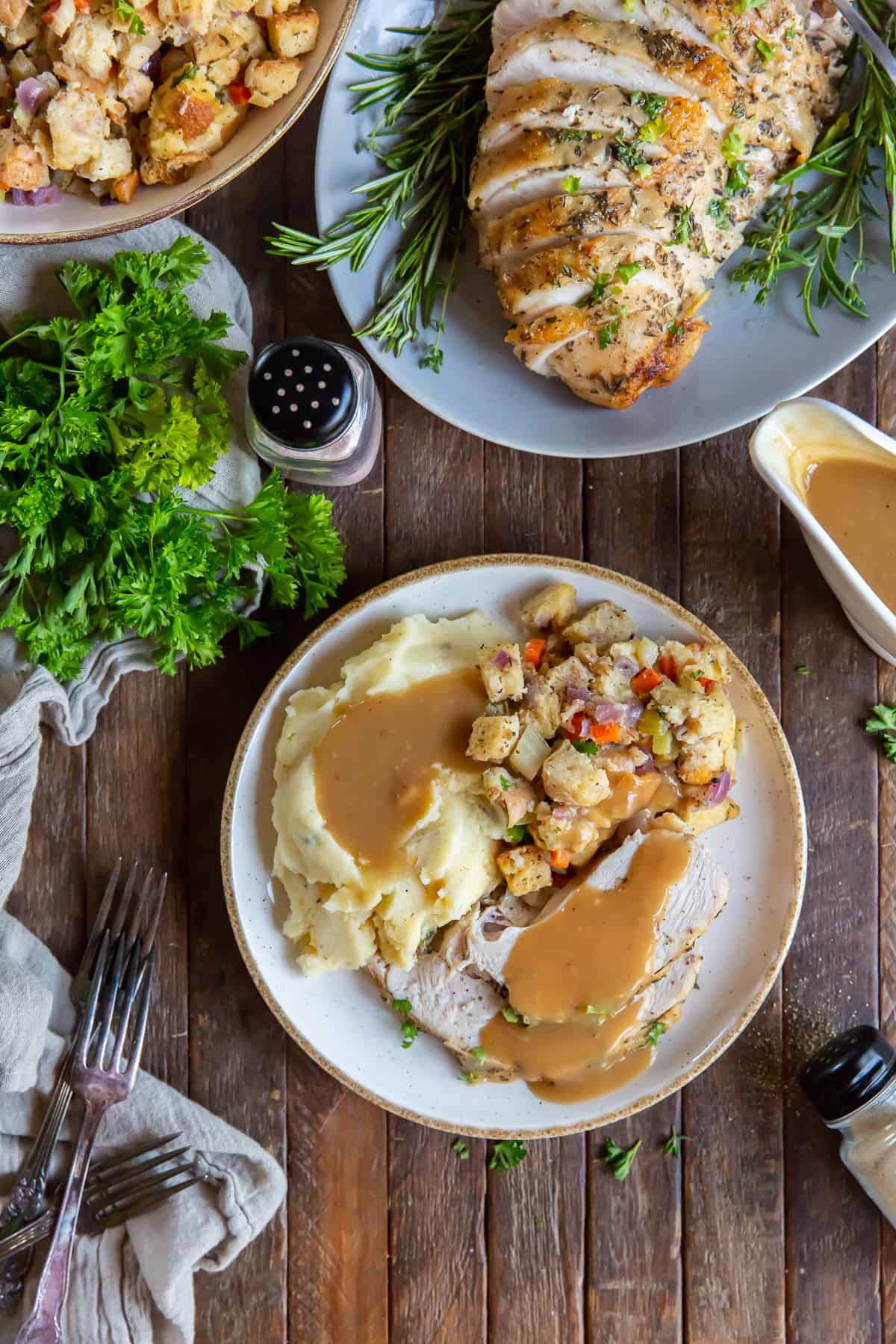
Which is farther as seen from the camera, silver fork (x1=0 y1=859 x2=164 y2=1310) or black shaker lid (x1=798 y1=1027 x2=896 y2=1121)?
silver fork (x1=0 y1=859 x2=164 y2=1310)

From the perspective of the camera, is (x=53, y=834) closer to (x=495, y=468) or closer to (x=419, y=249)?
(x=495, y=468)

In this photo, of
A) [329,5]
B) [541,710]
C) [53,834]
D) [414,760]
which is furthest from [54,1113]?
[329,5]

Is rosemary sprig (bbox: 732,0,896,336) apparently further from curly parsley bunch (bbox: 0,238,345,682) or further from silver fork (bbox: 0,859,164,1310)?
silver fork (bbox: 0,859,164,1310)

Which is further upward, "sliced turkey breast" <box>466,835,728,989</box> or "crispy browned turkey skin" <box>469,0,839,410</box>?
"crispy browned turkey skin" <box>469,0,839,410</box>

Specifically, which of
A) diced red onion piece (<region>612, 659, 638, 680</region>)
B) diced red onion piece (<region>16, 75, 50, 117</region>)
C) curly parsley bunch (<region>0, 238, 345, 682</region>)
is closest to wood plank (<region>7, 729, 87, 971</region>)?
curly parsley bunch (<region>0, 238, 345, 682</region>)

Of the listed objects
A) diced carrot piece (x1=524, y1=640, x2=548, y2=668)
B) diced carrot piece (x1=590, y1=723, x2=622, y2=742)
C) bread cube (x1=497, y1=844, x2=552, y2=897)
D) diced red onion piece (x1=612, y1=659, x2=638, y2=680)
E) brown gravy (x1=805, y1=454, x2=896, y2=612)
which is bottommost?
bread cube (x1=497, y1=844, x2=552, y2=897)

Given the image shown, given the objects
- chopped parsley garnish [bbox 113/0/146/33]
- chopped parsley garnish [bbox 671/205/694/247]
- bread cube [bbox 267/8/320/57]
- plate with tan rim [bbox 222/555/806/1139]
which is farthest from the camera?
plate with tan rim [bbox 222/555/806/1139]

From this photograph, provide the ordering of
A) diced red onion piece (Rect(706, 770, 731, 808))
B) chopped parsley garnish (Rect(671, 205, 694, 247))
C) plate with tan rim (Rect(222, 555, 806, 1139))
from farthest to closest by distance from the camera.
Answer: plate with tan rim (Rect(222, 555, 806, 1139)), diced red onion piece (Rect(706, 770, 731, 808)), chopped parsley garnish (Rect(671, 205, 694, 247))

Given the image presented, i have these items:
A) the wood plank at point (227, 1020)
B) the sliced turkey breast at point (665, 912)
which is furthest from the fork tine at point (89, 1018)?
the sliced turkey breast at point (665, 912)
